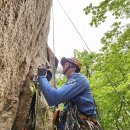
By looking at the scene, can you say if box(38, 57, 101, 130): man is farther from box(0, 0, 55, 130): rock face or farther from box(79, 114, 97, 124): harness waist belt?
box(0, 0, 55, 130): rock face

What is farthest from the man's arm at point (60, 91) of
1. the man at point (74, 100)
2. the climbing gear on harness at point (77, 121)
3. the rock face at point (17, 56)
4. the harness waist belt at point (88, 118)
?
the rock face at point (17, 56)

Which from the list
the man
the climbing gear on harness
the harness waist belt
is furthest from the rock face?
the harness waist belt

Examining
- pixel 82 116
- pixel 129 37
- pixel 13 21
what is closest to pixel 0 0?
pixel 13 21

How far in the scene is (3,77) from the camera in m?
3.97

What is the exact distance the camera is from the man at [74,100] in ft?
14.1

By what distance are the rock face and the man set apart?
18.9 inches

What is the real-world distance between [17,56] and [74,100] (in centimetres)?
126

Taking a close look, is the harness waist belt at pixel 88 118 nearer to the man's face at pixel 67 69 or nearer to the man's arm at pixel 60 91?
the man's arm at pixel 60 91

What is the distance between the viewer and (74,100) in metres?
4.54

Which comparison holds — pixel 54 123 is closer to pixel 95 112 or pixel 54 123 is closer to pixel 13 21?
pixel 95 112

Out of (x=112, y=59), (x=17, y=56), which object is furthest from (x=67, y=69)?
(x=112, y=59)

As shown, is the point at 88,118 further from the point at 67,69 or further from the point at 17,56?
the point at 17,56

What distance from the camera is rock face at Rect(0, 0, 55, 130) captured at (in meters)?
3.96

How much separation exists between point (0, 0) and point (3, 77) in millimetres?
1147
